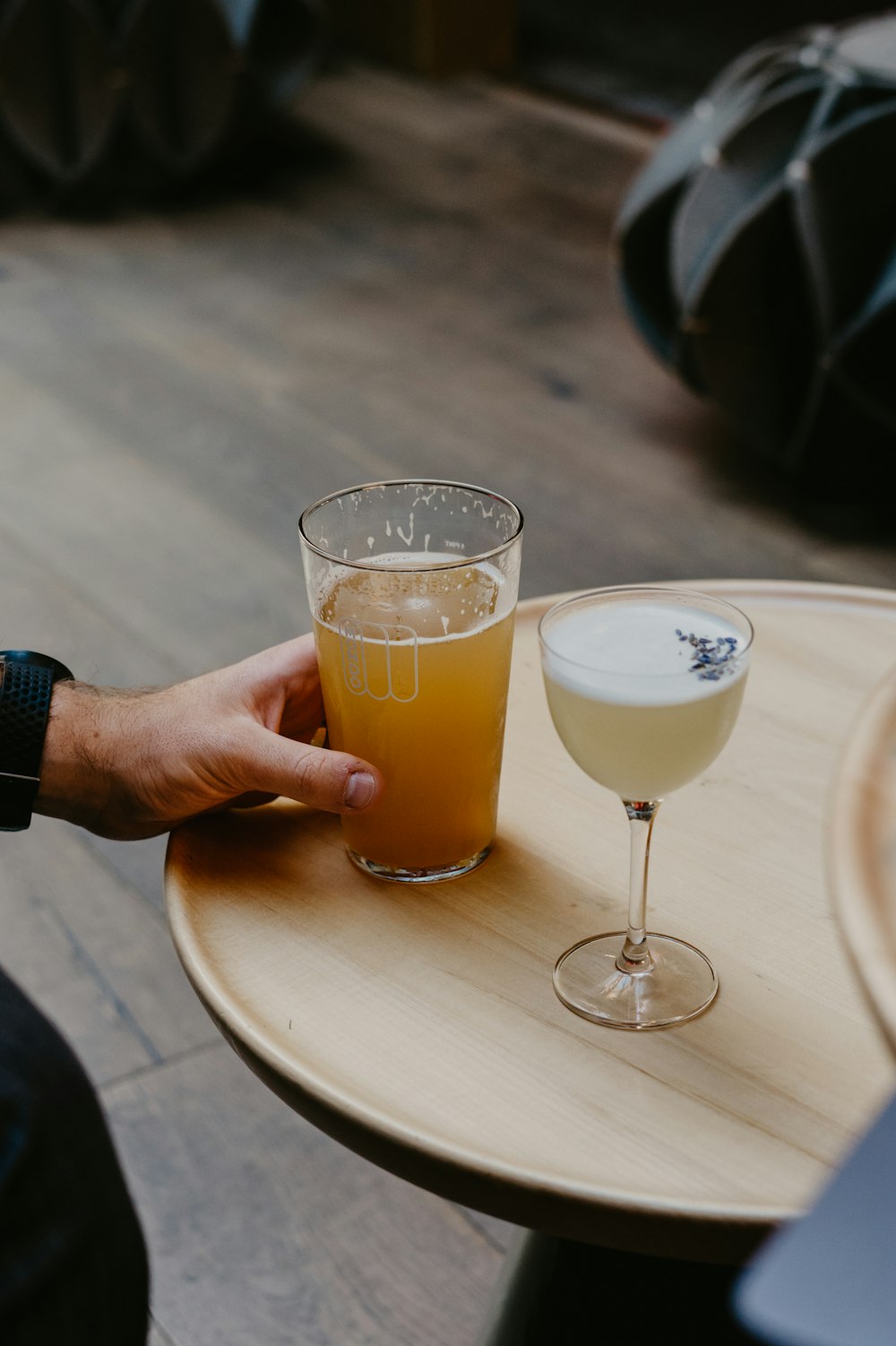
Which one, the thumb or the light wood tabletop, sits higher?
the thumb

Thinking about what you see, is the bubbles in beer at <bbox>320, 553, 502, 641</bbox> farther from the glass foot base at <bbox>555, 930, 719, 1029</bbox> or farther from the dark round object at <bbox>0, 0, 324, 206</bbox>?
the dark round object at <bbox>0, 0, 324, 206</bbox>

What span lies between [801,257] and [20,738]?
159 centimetres

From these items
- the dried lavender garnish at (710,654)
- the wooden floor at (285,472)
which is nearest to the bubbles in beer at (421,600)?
the dried lavender garnish at (710,654)

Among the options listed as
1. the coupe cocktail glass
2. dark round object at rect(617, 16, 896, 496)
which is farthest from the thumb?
dark round object at rect(617, 16, 896, 496)

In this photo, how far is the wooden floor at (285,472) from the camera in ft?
3.68

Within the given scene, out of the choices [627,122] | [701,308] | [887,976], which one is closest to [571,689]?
Answer: [887,976]

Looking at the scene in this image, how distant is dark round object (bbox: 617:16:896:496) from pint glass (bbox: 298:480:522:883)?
135 cm

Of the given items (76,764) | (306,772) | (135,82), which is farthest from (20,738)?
(135,82)

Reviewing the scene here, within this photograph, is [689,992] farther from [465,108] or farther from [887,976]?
[465,108]

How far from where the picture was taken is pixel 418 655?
0.67 meters

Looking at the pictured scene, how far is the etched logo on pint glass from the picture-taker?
671 mm

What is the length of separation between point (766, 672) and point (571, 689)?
314 millimetres

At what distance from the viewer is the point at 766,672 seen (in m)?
0.87

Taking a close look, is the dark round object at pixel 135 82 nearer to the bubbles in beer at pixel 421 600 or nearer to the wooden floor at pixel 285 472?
the wooden floor at pixel 285 472
